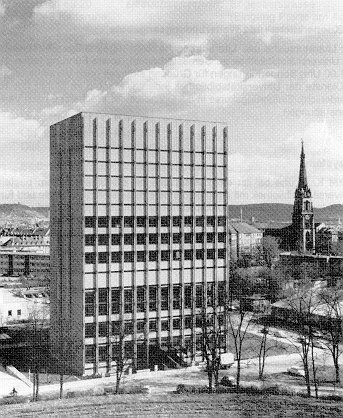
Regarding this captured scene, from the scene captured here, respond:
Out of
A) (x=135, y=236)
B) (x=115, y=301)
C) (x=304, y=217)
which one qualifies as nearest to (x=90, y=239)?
(x=135, y=236)

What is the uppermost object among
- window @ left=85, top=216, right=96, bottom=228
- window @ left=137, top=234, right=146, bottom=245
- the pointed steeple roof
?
the pointed steeple roof

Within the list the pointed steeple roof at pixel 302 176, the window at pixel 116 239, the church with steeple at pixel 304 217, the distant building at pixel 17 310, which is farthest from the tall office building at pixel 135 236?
the church with steeple at pixel 304 217

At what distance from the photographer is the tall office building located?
1543 inches

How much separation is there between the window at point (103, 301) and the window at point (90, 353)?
2531mm

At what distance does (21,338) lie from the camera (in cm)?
4759

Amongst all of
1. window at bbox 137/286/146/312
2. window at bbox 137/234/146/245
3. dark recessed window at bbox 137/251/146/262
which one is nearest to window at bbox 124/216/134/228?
window at bbox 137/234/146/245

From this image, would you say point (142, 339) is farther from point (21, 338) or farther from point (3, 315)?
point (3, 315)

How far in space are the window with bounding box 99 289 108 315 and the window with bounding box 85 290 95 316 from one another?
526 mm

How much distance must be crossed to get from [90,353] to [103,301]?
379cm

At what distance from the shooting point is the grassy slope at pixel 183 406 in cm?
2741

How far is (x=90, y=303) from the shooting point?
39.2 m

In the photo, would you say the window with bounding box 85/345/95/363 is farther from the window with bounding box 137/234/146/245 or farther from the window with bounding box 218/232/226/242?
the window with bounding box 218/232/226/242

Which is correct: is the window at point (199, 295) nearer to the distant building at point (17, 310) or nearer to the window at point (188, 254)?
the window at point (188, 254)

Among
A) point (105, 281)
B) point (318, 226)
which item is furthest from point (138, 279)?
point (318, 226)
